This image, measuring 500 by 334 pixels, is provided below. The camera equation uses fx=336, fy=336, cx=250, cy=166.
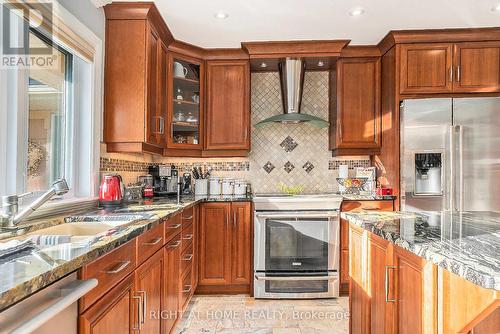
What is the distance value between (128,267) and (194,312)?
1.58m

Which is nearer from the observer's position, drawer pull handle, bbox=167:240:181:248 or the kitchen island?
the kitchen island

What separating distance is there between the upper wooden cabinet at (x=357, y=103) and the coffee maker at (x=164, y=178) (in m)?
1.72

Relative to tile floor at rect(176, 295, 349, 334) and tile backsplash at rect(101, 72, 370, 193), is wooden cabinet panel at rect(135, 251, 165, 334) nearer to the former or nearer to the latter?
tile floor at rect(176, 295, 349, 334)

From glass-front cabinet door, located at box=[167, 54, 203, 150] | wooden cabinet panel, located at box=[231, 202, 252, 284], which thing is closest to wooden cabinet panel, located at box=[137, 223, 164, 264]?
wooden cabinet panel, located at box=[231, 202, 252, 284]

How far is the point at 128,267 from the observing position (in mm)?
1417

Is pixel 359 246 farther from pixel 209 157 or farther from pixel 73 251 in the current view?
pixel 209 157

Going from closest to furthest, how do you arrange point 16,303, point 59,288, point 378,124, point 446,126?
point 16,303
point 59,288
point 446,126
point 378,124

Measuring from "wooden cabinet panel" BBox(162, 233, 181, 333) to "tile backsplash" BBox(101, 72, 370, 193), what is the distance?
1.53 m

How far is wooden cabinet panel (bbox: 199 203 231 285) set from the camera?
311cm

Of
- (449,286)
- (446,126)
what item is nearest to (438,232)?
(449,286)

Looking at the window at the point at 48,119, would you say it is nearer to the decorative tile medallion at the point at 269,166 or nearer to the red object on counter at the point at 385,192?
the decorative tile medallion at the point at 269,166

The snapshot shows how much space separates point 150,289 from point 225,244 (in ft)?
4.71

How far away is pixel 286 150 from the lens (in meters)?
3.74

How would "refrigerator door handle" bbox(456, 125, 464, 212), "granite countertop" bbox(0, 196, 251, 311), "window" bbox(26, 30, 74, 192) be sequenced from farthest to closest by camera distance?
"refrigerator door handle" bbox(456, 125, 464, 212) < "window" bbox(26, 30, 74, 192) < "granite countertop" bbox(0, 196, 251, 311)
